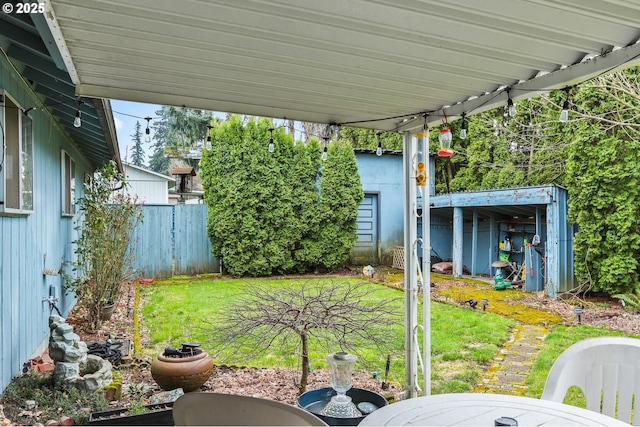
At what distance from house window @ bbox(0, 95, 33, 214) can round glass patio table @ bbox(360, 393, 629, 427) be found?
2710 mm

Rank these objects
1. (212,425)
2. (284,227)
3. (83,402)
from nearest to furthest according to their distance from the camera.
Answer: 1. (212,425)
2. (83,402)
3. (284,227)

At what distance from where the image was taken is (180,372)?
11.7 feet

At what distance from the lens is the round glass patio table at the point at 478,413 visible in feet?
5.58

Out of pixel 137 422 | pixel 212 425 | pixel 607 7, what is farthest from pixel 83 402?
pixel 607 7

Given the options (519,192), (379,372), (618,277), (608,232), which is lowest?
(379,372)

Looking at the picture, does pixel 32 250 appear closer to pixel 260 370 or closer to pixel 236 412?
pixel 260 370

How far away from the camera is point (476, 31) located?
201 cm

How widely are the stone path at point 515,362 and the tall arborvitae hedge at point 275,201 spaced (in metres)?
5.19

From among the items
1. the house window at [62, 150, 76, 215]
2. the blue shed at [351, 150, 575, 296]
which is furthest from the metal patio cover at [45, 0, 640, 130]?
the house window at [62, 150, 76, 215]

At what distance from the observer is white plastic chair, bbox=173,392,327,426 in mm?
1138

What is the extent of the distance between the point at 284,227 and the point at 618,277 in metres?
6.13

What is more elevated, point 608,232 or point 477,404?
point 608,232

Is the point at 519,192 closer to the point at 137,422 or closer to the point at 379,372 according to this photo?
the point at 379,372

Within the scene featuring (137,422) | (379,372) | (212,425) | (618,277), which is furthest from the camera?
(618,277)
